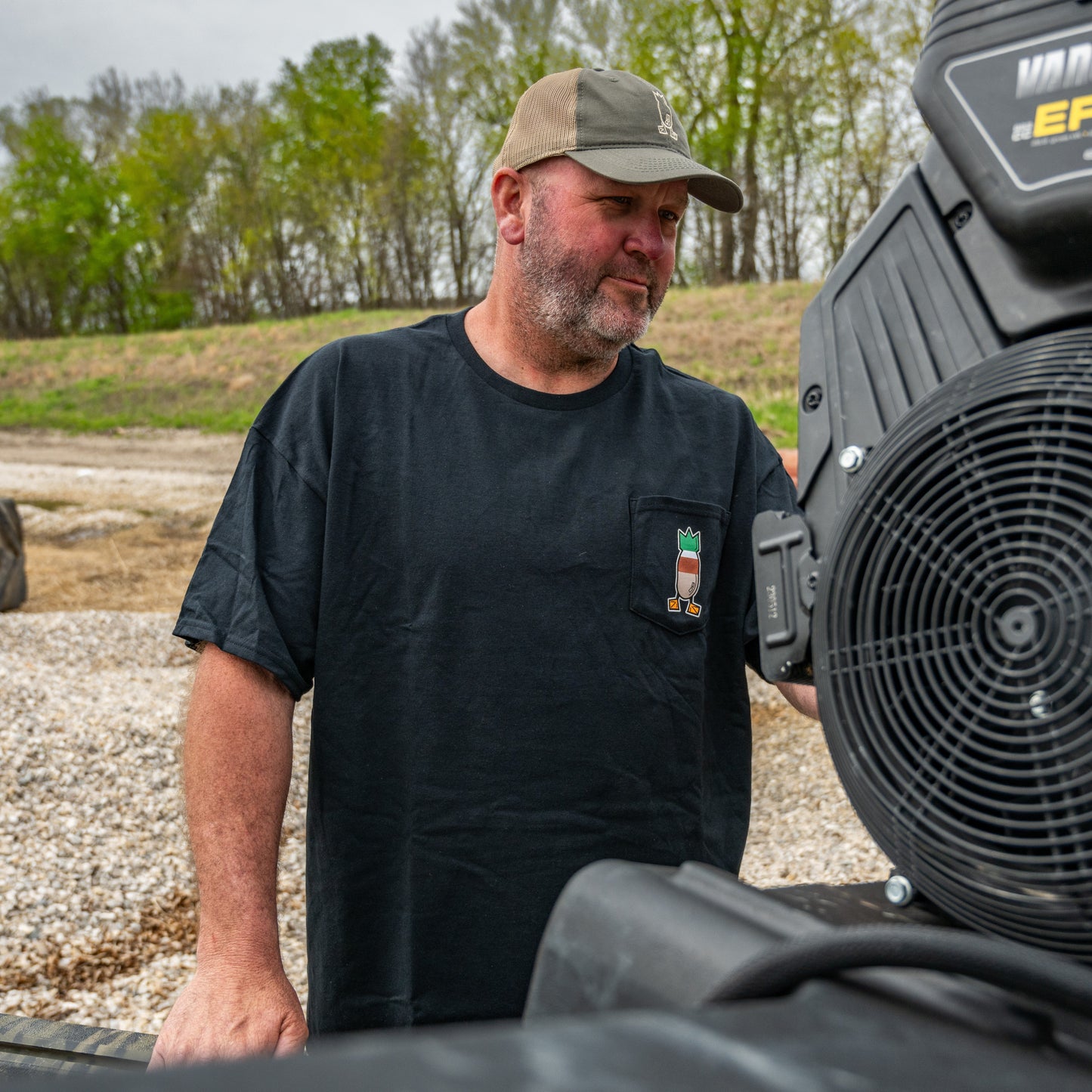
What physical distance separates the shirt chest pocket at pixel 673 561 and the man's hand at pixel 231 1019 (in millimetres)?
743

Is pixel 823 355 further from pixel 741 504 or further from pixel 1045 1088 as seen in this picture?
pixel 741 504

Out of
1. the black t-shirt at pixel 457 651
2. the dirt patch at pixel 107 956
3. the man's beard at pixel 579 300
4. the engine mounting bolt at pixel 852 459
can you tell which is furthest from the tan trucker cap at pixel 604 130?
the dirt patch at pixel 107 956

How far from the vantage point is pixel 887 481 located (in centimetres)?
77

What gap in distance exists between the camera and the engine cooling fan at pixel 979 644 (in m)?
0.65

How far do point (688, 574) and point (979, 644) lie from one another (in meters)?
0.97

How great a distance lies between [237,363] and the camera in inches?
829

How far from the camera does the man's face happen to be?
5.57ft

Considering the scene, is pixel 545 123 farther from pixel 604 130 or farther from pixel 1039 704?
pixel 1039 704

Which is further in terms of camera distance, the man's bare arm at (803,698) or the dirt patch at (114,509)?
the dirt patch at (114,509)

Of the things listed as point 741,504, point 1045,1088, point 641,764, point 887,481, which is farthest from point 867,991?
point 741,504

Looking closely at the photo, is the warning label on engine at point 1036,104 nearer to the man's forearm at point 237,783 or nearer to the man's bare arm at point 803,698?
the man's bare arm at point 803,698

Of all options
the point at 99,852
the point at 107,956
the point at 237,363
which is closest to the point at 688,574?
the point at 107,956

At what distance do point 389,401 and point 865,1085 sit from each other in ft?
4.61

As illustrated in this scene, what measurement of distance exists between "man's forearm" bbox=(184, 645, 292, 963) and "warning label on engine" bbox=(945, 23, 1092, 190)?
1.21 meters
